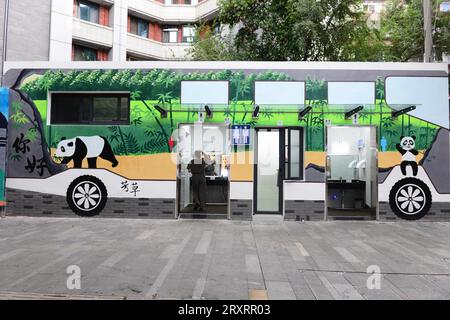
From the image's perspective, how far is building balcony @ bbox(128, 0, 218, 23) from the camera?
28.6 m

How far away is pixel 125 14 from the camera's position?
2725 cm

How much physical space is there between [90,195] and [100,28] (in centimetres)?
1805

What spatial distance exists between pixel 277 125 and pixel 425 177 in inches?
159

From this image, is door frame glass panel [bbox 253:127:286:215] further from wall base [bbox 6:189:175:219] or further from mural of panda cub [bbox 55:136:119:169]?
mural of panda cub [bbox 55:136:119:169]

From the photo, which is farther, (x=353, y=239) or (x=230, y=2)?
(x=230, y=2)

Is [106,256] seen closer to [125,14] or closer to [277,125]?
[277,125]

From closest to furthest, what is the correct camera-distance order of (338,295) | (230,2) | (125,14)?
(338,295) < (230,2) < (125,14)

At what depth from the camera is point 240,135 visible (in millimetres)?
10523

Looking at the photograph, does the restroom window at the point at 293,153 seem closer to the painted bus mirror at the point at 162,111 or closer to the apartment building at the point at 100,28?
the painted bus mirror at the point at 162,111

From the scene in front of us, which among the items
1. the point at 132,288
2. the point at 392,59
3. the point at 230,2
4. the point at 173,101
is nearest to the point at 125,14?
the point at 230,2

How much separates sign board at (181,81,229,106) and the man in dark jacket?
200 cm

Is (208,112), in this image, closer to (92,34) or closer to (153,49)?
(92,34)

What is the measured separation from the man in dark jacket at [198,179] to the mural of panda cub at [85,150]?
7.45 feet

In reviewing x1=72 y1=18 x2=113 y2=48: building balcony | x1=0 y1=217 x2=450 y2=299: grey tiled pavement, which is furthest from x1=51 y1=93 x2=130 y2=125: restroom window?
x1=72 y1=18 x2=113 y2=48: building balcony
